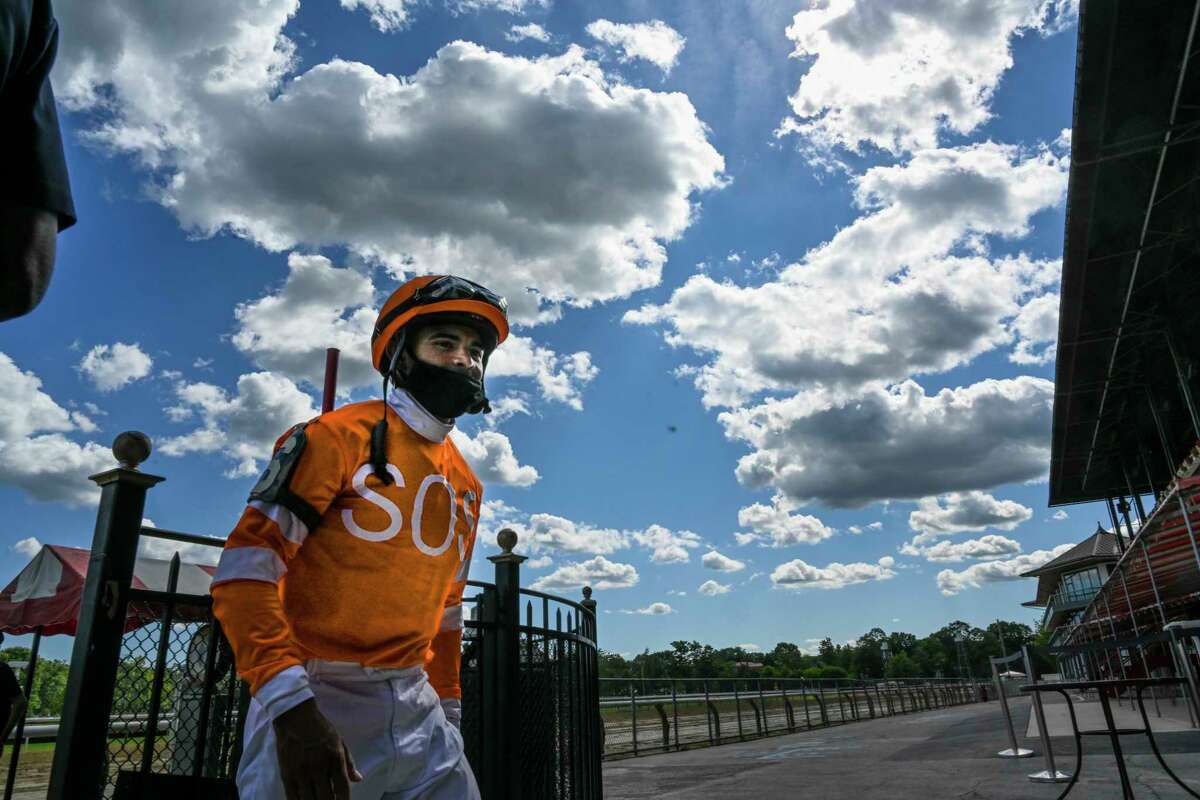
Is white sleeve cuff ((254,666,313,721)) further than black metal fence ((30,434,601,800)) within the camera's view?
No

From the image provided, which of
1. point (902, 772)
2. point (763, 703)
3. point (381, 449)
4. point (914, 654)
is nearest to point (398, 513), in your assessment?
point (381, 449)

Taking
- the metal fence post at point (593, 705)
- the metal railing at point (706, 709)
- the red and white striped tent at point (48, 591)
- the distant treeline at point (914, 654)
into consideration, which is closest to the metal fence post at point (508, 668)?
the metal fence post at point (593, 705)

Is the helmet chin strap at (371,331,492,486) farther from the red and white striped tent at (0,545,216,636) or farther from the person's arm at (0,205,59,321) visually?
the red and white striped tent at (0,545,216,636)

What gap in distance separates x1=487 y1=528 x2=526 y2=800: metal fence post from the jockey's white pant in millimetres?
1754

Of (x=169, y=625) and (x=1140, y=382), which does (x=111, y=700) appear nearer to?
(x=169, y=625)

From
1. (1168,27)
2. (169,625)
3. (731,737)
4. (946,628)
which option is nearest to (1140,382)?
(1168,27)

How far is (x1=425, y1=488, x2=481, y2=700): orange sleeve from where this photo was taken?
2.40 metres

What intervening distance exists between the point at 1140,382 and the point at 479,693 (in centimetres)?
1997

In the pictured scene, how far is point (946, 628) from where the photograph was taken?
157875mm

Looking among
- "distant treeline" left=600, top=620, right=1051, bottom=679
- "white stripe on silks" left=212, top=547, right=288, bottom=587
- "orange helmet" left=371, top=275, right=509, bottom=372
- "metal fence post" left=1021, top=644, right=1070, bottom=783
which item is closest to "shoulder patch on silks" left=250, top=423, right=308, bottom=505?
"white stripe on silks" left=212, top=547, right=288, bottom=587

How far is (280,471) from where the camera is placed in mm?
1938

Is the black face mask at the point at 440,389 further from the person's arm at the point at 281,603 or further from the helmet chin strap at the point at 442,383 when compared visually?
the person's arm at the point at 281,603

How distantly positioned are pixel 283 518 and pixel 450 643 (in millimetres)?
837

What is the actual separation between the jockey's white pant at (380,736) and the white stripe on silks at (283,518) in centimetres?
33
